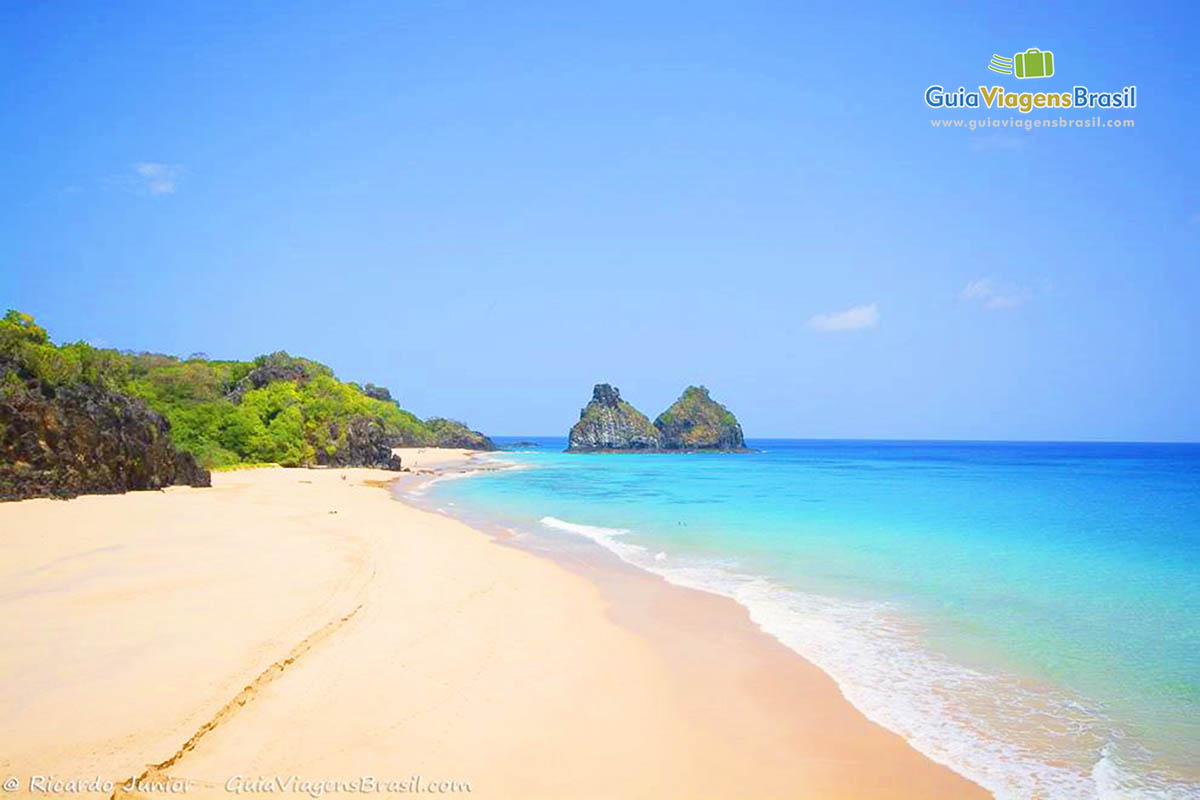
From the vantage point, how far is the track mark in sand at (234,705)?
14.4ft

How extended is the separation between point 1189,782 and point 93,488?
24860 mm

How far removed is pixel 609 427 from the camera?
135 metres

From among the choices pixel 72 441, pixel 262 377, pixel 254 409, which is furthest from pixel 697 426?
pixel 72 441

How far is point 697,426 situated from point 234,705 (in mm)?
135214

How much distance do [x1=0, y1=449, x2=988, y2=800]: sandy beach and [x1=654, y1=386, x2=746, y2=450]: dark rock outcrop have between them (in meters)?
127

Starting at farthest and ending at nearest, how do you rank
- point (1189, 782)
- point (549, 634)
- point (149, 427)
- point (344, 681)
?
point (149, 427), point (549, 634), point (344, 681), point (1189, 782)

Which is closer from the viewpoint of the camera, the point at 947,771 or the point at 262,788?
the point at 262,788

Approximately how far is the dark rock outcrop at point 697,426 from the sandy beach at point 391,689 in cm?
12704

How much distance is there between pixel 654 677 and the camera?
7875mm

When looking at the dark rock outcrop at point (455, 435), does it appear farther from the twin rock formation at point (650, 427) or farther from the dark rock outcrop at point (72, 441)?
the dark rock outcrop at point (72, 441)

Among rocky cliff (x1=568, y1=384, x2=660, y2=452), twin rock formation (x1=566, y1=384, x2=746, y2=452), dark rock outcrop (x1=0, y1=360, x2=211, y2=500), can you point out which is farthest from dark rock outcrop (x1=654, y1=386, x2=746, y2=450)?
dark rock outcrop (x1=0, y1=360, x2=211, y2=500)

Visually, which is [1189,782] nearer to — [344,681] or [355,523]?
[344,681]

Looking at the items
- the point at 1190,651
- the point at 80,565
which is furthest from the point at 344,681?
the point at 1190,651

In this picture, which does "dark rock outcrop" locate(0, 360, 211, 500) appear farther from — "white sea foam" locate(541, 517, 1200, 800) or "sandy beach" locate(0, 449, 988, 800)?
"white sea foam" locate(541, 517, 1200, 800)
